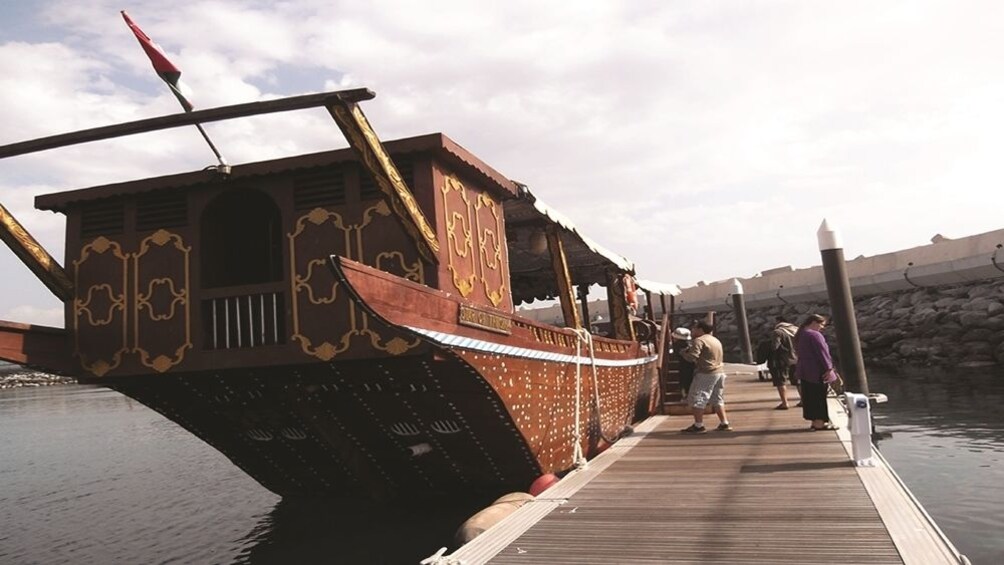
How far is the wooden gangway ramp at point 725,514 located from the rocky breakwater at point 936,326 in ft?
55.6

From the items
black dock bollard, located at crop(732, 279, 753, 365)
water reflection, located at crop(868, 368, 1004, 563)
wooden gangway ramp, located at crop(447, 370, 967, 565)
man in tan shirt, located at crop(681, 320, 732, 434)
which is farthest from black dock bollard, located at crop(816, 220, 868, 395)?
black dock bollard, located at crop(732, 279, 753, 365)

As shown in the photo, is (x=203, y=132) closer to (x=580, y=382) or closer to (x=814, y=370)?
(x=580, y=382)

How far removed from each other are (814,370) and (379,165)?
234 inches

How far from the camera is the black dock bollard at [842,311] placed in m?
11.3

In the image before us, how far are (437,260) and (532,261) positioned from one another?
604 centimetres

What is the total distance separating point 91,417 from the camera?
96.7 feet

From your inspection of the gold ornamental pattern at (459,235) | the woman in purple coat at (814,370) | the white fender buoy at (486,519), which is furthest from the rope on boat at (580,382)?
the woman in purple coat at (814,370)

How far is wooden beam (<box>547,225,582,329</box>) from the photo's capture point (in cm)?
911

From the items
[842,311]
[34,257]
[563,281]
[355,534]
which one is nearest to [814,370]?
[563,281]

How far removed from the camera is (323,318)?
6738 millimetres

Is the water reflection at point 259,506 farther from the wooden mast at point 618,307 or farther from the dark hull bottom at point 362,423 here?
the wooden mast at point 618,307

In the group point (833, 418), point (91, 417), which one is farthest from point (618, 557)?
point (91, 417)

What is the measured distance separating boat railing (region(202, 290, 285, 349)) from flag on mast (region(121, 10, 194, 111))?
7.04 feet

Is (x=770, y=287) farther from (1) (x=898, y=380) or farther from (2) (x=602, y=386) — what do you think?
(2) (x=602, y=386)
